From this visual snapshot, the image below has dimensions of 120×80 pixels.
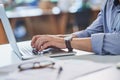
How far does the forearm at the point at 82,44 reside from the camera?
1143mm

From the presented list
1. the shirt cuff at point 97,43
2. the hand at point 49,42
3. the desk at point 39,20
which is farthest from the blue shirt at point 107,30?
the desk at point 39,20

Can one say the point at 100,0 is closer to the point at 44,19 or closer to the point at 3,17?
the point at 44,19

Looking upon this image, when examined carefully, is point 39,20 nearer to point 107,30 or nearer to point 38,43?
point 107,30

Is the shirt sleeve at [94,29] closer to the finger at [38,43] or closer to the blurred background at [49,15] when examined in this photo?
the finger at [38,43]

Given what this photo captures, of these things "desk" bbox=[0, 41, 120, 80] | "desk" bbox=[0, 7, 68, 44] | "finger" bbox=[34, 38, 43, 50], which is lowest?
"desk" bbox=[0, 7, 68, 44]

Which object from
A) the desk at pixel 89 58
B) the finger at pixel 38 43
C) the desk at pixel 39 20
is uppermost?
the finger at pixel 38 43

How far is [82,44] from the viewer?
3.77 ft

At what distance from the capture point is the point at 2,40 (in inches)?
150

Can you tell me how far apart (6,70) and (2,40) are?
9.86ft

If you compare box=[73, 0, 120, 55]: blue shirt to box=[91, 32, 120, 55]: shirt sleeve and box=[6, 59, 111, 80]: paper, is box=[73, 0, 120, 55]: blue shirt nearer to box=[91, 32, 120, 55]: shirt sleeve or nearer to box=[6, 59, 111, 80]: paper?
box=[91, 32, 120, 55]: shirt sleeve

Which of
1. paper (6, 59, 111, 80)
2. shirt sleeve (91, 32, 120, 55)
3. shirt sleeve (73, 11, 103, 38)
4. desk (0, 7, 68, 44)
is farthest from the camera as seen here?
desk (0, 7, 68, 44)

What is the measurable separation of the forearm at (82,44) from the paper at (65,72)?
0.19 metres

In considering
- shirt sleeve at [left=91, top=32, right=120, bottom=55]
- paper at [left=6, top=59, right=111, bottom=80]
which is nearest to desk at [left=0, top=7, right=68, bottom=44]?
shirt sleeve at [left=91, top=32, right=120, bottom=55]

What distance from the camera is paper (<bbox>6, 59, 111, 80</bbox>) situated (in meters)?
0.79
